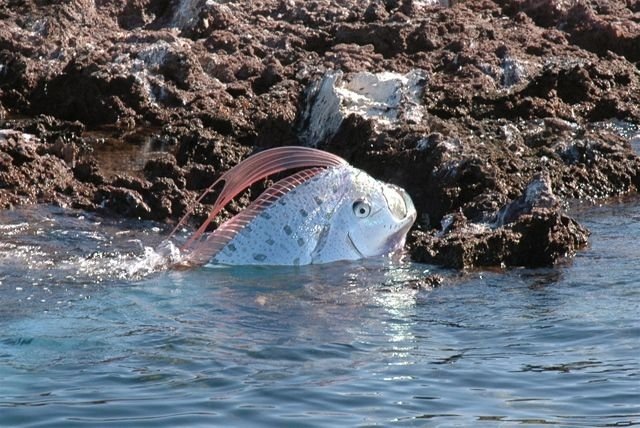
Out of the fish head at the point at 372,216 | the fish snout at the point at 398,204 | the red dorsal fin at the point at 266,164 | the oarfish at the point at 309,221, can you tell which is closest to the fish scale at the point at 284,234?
the oarfish at the point at 309,221

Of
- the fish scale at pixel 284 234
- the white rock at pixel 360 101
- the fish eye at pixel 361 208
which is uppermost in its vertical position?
the white rock at pixel 360 101

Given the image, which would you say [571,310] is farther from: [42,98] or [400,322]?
[42,98]

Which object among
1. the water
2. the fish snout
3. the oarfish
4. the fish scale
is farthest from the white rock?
the water

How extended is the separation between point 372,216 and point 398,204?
0.21 m

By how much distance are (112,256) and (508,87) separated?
4971 mm

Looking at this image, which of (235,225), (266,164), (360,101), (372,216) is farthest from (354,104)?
(235,225)

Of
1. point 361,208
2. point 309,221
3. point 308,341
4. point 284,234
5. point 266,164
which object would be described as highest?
point 266,164

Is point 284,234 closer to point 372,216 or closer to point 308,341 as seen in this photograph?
point 372,216

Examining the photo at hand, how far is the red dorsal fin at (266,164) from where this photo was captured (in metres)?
9.14

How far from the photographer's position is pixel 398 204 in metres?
9.23

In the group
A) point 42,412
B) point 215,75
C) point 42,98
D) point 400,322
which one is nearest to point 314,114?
point 215,75

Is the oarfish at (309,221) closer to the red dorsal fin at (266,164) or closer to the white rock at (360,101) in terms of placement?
the red dorsal fin at (266,164)

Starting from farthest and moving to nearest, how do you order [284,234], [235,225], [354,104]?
[354,104]
[235,225]
[284,234]

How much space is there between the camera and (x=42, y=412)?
6023 millimetres
